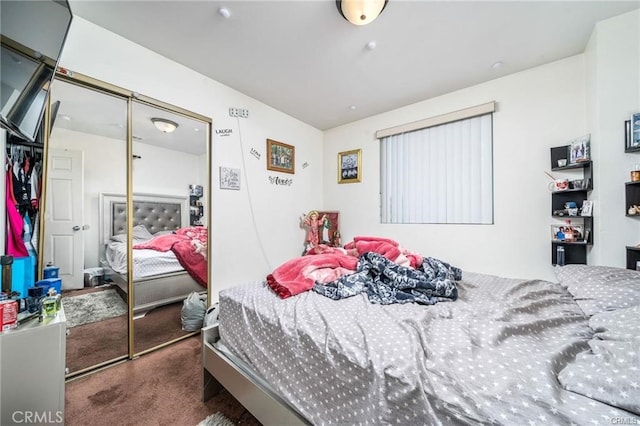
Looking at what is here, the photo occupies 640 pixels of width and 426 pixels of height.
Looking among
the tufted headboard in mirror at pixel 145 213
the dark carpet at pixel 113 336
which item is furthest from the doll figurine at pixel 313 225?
the dark carpet at pixel 113 336

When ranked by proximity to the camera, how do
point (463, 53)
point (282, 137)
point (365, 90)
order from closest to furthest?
point (463, 53)
point (365, 90)
point (282, 137)

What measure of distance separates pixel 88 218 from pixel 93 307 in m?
0.70

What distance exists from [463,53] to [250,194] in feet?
7.81

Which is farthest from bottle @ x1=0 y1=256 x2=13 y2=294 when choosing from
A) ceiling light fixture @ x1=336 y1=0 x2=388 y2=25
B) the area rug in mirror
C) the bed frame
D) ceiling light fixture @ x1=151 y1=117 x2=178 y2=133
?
ceiling light fixture @ x1=336 y1=0 x2=388 y2=25

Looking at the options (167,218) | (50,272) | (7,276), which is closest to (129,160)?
(167,218)

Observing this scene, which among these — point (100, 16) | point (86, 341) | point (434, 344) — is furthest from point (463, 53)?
point (86, 341)

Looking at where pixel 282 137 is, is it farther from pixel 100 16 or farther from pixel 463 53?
pixel 463 53

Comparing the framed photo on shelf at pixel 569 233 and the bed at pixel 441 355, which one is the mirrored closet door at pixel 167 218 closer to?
the bed at pixel 441 355

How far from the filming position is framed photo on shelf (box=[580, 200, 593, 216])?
1.77 m

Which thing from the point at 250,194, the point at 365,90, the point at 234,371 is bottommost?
the point at 234,371

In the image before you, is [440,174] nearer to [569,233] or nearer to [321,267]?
[569,233]

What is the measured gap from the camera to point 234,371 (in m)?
1.27

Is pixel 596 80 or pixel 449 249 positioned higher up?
pixel 596 80

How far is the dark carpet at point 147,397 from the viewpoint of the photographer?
1.33 meters
